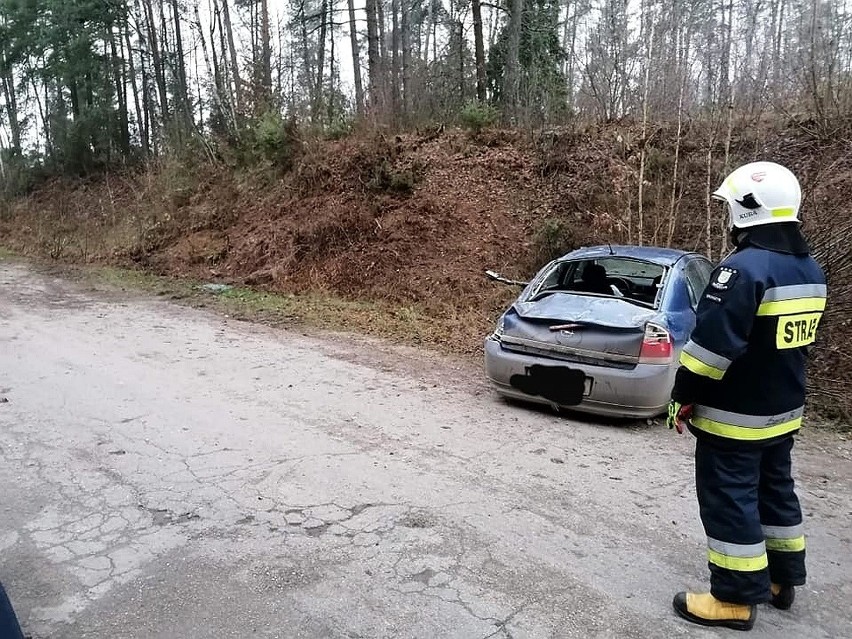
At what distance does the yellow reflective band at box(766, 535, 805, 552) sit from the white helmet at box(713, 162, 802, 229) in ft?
4.97

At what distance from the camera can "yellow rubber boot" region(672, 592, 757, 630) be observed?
2.88 meters

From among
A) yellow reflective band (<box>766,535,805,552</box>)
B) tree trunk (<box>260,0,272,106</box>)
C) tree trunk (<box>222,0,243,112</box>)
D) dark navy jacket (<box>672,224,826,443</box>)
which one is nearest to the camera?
dark navy jacket (<box>672,224,826,443</box>)

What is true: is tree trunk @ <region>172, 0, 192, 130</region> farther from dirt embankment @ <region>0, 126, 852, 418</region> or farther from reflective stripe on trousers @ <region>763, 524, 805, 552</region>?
reflective stripe on trousers @ <region>763, 524, 805, 552</region>

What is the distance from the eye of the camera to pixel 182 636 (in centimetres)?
283

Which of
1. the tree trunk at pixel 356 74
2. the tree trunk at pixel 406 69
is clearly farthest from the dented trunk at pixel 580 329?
the tree trunk at pixel 356 74

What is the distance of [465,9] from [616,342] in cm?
1922

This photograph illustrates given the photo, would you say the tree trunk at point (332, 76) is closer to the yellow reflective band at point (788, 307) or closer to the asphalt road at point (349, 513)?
the asphalt road at point (349, 513)

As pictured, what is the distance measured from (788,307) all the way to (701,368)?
0.46m

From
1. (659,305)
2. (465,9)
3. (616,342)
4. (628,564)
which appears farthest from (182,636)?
(465,9)

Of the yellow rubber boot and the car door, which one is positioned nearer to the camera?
the yellow rubber boot

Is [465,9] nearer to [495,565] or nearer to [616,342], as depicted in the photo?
[616,342]

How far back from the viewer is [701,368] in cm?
278

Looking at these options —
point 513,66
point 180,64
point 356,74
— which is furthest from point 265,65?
point 180,64

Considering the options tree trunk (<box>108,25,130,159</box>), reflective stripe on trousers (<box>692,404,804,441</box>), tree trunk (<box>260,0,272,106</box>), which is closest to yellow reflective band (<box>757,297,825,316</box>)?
reflective stripe on trousers (<box>692,404,804,441</box>)
